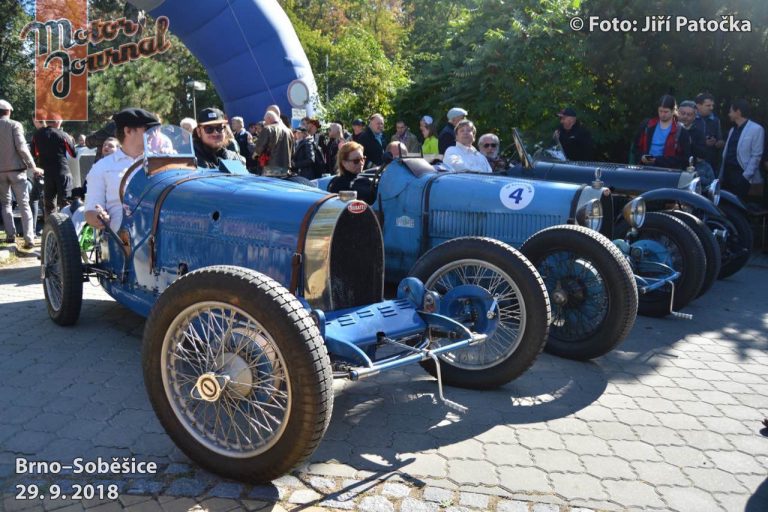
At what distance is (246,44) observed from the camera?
14.4 m

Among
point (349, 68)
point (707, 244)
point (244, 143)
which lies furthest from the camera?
point (349, 68)

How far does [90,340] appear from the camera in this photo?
16.5 ft

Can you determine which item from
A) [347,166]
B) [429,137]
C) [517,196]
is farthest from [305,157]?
[517,196]

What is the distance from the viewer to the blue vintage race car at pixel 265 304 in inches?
112

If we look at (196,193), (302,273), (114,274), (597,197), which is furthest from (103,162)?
(597,197)

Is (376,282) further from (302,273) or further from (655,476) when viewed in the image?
(655,476)

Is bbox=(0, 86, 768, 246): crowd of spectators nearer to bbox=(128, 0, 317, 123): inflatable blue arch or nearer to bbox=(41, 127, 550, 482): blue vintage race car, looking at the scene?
bbox=(41, 127, 550, 482): blue vintage race car

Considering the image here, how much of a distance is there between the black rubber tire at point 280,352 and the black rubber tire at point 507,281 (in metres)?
1.44

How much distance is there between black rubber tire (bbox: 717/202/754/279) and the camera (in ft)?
25.1

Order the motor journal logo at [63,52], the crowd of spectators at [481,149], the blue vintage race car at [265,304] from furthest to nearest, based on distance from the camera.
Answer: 1. the motor journal logo at [63,52]
2. the crowd of spectators at [481,149]
3. the blue vintage race car at [265,304]

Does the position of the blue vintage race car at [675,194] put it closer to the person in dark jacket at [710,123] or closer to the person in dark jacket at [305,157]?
the person in dark jacket at [710,123]

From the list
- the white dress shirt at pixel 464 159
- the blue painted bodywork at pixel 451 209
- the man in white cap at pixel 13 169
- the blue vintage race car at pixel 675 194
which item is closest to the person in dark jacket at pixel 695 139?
the blue vintage race car at pixel 675 194

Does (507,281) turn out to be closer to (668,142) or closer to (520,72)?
(668,142)

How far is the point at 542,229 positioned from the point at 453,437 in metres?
2.54
